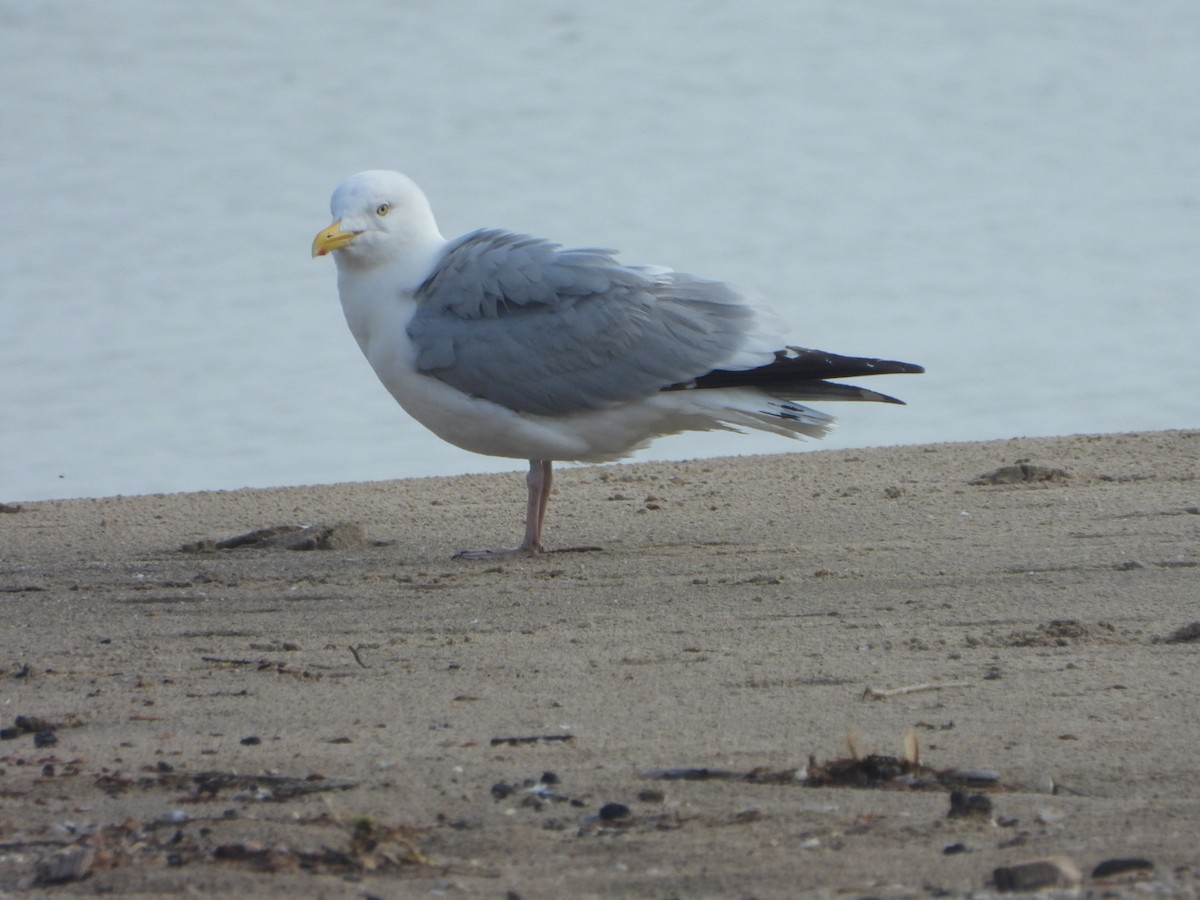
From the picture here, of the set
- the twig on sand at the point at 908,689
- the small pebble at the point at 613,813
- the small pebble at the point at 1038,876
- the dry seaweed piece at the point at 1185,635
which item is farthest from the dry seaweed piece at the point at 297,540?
the small pebble at the point at 1038,876

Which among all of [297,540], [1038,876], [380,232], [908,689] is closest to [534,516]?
[297,540]

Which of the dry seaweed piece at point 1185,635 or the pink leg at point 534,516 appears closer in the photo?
the dry seaweed piece at point 1185,635

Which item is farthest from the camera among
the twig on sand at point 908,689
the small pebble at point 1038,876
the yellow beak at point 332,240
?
the yellow beak at point 332,240

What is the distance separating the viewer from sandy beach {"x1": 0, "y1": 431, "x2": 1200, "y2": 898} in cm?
294

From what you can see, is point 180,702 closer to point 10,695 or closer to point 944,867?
point 10,695

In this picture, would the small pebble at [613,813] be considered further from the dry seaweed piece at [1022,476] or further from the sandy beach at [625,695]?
the dry seaweed piece at [1022,476]

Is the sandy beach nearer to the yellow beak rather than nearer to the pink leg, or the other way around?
the pink leg

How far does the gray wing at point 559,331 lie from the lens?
6137mm

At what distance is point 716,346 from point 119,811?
3.34m

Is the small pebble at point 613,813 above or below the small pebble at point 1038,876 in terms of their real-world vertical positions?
below

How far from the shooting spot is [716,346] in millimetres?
6180

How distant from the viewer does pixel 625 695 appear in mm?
4004

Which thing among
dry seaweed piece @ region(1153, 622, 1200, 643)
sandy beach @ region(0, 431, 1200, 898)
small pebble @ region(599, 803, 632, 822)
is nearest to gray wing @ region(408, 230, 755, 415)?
sandy beach @ region(0, 431, 1200, 898)

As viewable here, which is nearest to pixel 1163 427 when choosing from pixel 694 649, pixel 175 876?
pixel 694 649
